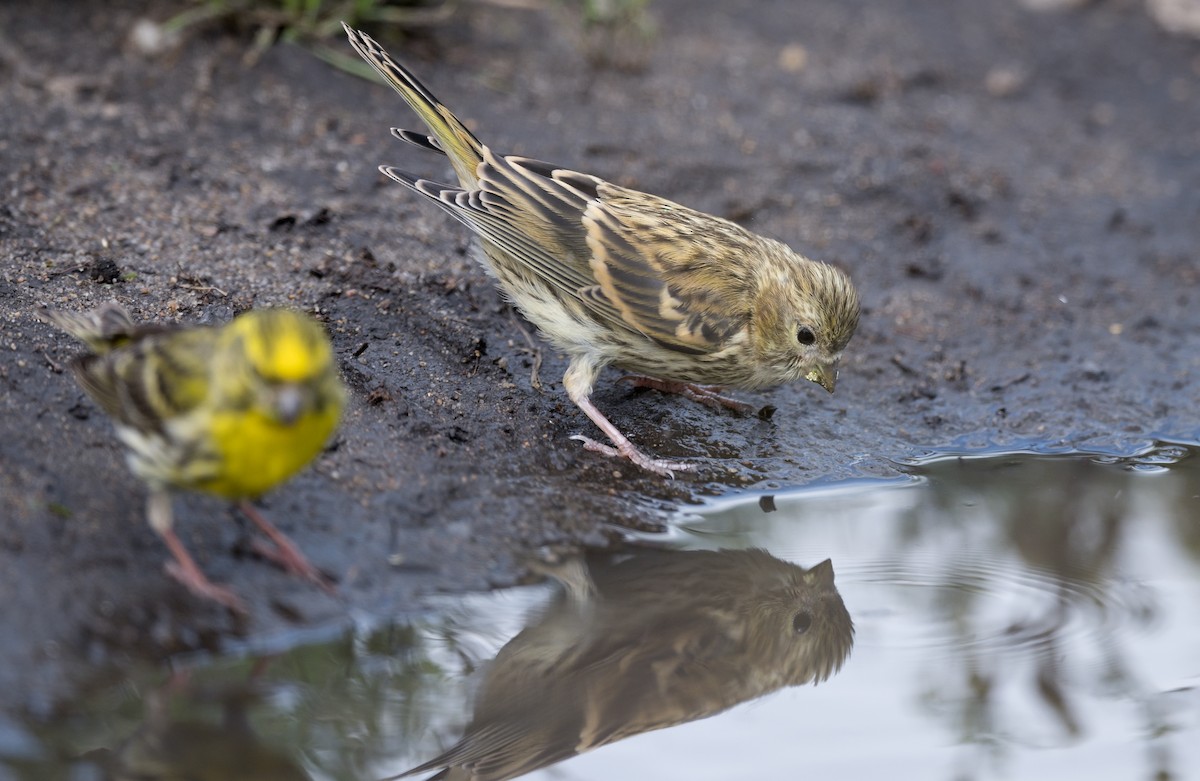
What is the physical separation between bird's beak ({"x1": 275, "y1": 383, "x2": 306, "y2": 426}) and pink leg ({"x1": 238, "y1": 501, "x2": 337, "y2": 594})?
2.50 feet

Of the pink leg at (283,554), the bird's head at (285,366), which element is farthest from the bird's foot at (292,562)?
the bird's head at (285,366)

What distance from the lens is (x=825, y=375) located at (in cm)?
558

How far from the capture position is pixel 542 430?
5.42 metres

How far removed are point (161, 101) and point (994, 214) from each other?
16.2ft

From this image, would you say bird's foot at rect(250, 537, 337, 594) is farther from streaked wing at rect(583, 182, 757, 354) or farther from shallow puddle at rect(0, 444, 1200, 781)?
streaked wing at rect(583, 182, 757, 354)

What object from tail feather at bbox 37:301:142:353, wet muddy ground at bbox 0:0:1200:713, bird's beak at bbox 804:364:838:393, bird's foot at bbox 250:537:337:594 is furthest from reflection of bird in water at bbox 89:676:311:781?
bird's beak at bbox 804:364:838:393

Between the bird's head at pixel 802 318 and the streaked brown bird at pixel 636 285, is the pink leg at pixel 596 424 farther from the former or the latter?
the bird's head at pixel 802 318

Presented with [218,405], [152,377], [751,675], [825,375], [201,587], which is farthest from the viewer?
[825,375]

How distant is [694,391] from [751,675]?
2.13 meters

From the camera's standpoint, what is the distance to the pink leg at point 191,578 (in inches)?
155

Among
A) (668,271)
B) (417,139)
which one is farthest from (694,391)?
(417,139)

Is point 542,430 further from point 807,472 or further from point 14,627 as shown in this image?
point 14,627

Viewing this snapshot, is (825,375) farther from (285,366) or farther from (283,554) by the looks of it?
(285,366)

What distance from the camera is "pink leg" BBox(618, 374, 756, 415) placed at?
5.98 meters
